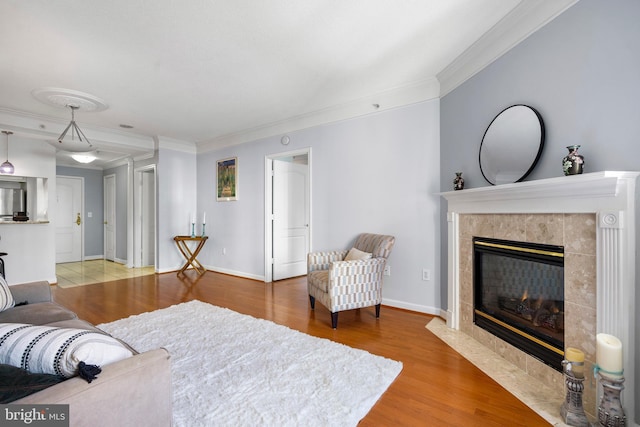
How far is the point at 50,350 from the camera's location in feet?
3.27

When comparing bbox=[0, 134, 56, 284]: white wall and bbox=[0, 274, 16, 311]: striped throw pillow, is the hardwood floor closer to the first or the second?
bbox=[0, 134, 56, 284]: white wall

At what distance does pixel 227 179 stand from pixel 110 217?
157 inches

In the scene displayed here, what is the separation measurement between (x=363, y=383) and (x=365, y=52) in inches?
105

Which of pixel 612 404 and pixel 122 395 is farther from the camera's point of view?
pixel 612 404

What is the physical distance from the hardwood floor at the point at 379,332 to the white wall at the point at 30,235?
616 mm

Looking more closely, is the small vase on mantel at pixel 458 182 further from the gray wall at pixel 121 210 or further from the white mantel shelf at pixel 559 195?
the gray wall at pixel 121 210


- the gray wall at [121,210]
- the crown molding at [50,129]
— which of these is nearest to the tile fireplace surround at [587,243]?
the crown molding at [50,129]

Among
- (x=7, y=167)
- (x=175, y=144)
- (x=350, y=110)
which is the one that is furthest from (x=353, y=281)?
(x=7, y=167)

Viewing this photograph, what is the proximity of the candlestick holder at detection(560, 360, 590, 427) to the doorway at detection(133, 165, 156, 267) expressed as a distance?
21.5 ft

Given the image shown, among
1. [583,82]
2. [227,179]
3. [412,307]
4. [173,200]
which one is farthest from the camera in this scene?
[173,200]

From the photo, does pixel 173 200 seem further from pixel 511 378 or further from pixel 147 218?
pixel 511 378

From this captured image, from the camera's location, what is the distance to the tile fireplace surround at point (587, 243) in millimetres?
1539

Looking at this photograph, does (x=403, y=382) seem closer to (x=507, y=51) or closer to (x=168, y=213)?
(x=507, y=51)

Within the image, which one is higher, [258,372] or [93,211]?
[93,211]
